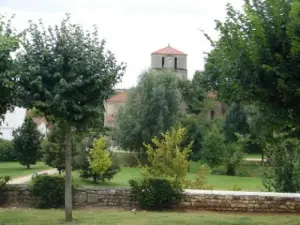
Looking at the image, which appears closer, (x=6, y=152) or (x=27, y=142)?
(x=27, y=142)

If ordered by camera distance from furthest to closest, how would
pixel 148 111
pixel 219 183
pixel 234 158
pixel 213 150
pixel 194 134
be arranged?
pixel 194 134 → pixel 148 111 → pixel 213 150 → pixel 234 158 → pixel 219 183

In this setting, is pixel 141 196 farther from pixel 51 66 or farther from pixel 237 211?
pixel 51 66

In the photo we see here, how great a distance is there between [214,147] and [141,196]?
31.9m

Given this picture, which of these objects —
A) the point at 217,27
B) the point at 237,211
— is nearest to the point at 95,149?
the point at 237,211

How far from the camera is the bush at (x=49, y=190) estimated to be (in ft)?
45.5

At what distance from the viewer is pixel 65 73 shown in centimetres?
1109

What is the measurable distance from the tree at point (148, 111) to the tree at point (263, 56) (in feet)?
118

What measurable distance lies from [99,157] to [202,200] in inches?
580

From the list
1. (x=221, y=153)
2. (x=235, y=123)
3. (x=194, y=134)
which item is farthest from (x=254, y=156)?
(x=221, y=153)

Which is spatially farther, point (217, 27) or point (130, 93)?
point (130, 93)

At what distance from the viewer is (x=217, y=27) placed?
31.8ft

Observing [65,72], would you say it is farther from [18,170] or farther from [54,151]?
[18,170]

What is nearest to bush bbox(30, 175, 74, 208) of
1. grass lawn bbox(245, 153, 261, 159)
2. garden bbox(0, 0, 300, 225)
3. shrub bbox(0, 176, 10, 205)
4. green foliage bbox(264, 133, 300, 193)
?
garden bbox(0, 0, 300, 225)

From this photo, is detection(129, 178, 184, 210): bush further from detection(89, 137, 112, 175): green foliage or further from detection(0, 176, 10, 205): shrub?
detection(89, 137, 112, 175): green foliage
